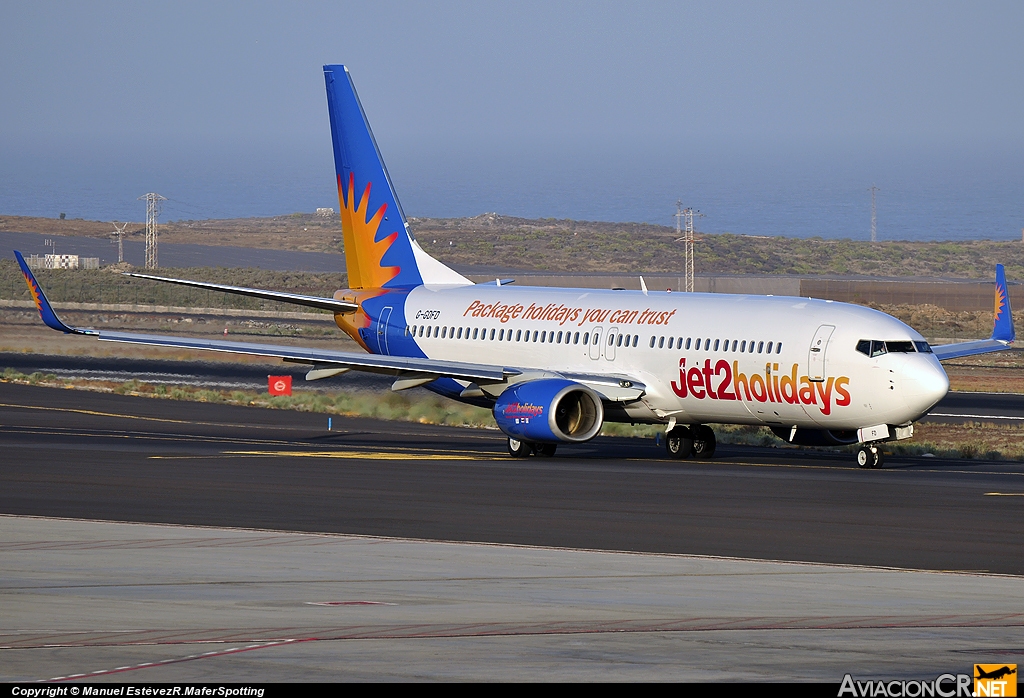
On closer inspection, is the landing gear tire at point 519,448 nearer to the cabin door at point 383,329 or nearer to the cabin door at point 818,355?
the cabin door at point 818,355

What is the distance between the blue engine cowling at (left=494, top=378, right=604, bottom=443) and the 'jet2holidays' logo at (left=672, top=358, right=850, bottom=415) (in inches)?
84.8

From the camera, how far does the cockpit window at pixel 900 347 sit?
35719 mm

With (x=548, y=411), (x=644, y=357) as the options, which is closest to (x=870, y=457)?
(x=644, y=357)

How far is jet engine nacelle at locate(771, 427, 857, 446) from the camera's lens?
37.8 m

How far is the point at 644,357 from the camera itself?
39.2 m

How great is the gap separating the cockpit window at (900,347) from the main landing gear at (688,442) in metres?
6.46

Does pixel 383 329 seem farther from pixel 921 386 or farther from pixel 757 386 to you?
pixel 921 386

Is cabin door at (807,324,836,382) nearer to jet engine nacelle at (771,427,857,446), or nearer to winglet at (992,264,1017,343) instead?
jet engine nacelle at (771,427,857,446)

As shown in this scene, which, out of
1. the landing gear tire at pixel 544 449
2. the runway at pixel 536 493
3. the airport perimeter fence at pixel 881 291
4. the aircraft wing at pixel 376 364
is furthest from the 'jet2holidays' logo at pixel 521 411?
the airport perimeter fence at pixel 881 291

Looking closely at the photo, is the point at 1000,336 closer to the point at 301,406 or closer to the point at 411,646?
the point at 301,406

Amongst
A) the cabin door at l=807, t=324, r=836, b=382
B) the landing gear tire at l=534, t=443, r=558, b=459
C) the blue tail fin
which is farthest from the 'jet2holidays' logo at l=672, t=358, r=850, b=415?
the blue tail fin

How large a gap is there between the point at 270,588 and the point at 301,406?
130 ft

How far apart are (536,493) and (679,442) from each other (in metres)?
10.4

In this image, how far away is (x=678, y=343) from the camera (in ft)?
127
